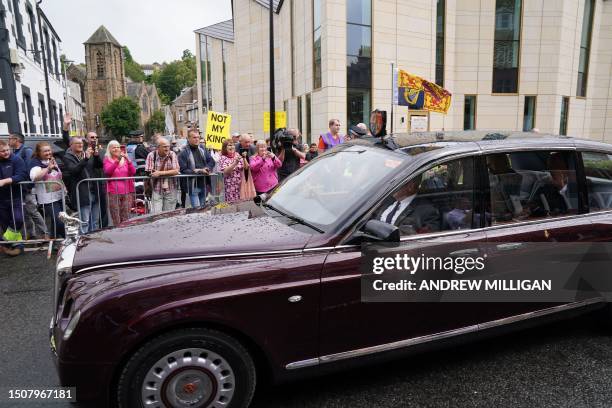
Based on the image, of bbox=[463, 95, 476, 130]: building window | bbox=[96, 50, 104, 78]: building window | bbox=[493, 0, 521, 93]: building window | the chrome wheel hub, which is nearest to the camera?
the chrome wheel hub

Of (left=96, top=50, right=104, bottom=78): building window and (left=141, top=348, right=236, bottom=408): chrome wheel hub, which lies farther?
(left=96, top=50, right=104, bottom=78): building window

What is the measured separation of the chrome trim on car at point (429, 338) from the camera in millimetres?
2680

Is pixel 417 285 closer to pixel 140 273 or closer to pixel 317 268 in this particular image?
pixel 317 268

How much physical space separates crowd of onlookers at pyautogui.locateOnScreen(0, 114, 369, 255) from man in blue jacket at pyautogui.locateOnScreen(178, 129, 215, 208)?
0.05 feet

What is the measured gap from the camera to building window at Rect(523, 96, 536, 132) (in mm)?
23903

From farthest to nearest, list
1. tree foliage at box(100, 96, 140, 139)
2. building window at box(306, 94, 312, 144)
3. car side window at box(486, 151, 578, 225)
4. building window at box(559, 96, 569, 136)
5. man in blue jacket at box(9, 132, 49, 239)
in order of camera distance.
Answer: tree foliage at box(100, 96, 140, 139) → building window at box(559, 96, 569, 136) → building window at box(306, 94, 312, 144) → man in blue jacket at box(9, 132, 49, 239) → car side window at box(486, 151, 578, 225)

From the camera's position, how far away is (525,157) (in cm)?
326

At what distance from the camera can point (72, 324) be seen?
229 cm

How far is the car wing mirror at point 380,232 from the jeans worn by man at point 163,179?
5049 mm

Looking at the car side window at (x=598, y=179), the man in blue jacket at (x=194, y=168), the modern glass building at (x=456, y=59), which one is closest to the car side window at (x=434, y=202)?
the car side window at (x=598, y=179)

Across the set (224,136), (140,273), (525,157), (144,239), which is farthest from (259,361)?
(224,136)

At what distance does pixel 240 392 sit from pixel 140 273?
892 millimetres

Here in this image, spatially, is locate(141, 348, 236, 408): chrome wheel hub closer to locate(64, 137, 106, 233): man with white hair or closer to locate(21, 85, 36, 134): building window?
locate(64, 137, 106, 233): man with white hair

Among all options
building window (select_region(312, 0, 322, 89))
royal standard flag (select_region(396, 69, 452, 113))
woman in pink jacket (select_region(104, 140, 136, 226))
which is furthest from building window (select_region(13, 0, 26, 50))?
royal standard flag (select_region(396, 69, 452, 113))
